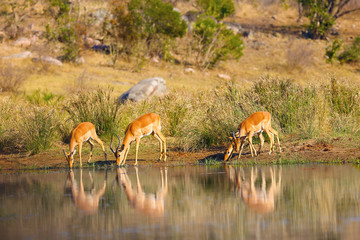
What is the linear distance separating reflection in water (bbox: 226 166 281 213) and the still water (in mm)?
14

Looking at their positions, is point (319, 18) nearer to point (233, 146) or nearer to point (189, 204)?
point (233, 146)

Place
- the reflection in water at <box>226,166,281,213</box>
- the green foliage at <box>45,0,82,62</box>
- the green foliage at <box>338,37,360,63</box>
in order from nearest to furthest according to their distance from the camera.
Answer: the reflection in water at <box>226,166,281,213</box> < the green foliage at <box>45,0,82,62</box> < the green foliage at <box>338,37,360,63</box>

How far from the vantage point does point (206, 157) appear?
46.6 feet

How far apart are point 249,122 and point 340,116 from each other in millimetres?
4838

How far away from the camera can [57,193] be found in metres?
9.59

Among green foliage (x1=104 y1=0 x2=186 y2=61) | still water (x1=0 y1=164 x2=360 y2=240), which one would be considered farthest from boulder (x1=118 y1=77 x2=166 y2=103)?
still water (x1=0 y1=164 x2=360 y2=240)

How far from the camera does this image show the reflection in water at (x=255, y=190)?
759 centimetres

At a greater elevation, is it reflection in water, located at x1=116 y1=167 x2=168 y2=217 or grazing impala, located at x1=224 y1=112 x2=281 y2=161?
grazing impala, located at x1=224 y1=112 x2=281 y2=161

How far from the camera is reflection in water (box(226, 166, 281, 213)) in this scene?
24.9 ft

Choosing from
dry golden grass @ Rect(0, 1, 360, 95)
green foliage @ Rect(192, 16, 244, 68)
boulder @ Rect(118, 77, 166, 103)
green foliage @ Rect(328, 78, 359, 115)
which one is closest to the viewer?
green foliage @ Rect(328, 78, 359, 115)

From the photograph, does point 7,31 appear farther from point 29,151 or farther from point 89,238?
point 89,238

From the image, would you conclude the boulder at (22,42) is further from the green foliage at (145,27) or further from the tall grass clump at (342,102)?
the tall grass clump at (342,102)

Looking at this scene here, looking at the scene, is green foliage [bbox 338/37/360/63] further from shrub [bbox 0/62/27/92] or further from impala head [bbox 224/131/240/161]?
impala head [bbox 224/131/240/161]

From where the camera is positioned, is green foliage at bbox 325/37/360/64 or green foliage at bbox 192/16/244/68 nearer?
green foliage at bbox 192/16/244/68
